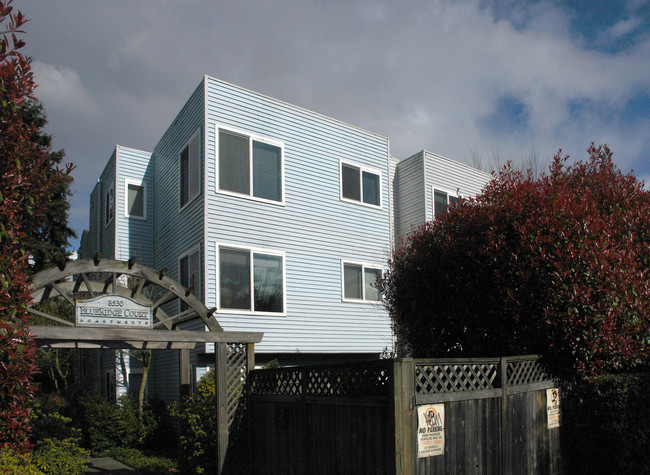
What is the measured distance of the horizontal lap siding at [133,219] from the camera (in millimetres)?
18125

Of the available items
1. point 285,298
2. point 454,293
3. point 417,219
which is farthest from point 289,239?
point 454,293

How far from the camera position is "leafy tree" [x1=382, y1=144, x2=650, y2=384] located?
8.53 metres

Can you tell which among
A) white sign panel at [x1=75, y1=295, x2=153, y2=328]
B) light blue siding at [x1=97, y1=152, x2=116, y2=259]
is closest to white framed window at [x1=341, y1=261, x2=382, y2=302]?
light blue siding at [x1=97, y1=152, x2=116, y2=259]

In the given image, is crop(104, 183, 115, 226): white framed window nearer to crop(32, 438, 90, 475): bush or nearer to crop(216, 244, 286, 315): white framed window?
crop(216, 244, 286, 315): white framed window

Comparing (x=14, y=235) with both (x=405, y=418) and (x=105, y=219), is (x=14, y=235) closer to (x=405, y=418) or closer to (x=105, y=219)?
(x=405, y=418)

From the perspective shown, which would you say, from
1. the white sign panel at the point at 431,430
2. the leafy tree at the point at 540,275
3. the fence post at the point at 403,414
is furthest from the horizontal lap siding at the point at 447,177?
the fence post at the point at 403,414

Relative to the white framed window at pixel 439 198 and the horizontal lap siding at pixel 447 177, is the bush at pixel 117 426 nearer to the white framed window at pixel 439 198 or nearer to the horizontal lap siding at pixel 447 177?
the horizontal lap siding at pixel 447 177

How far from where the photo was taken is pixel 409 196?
20.2 meters

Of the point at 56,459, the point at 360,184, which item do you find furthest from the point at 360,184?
the point at 56,459

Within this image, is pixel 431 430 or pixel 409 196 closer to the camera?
pixel 431 430

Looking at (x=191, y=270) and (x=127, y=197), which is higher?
(x=127, y=197)

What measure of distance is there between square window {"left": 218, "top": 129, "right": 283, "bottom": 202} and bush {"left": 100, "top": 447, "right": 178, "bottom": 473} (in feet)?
21.6

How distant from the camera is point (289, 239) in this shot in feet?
53.0

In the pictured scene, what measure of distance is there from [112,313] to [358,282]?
9.12 metres
